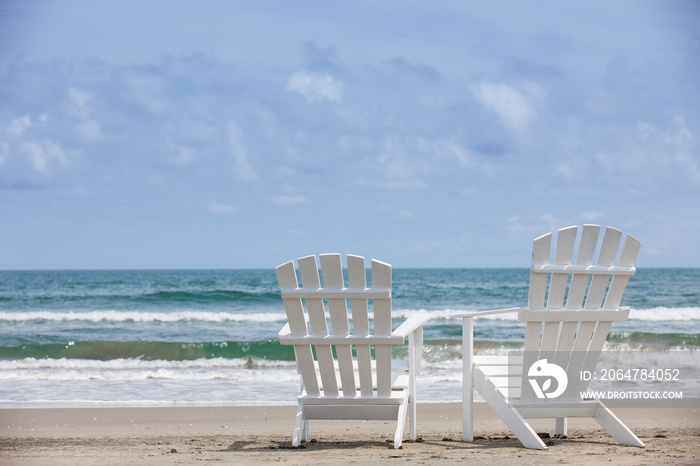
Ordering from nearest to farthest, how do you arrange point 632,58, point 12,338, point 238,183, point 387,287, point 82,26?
1. point 387,287
2. point 12,338
3. point 632,58
4. point 82,26
5. point 238,183

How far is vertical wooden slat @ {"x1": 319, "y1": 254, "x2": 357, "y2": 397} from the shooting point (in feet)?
11.9

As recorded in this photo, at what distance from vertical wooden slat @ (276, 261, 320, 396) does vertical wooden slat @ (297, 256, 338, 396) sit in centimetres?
5

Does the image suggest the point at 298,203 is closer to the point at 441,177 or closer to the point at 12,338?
the point at 441,177

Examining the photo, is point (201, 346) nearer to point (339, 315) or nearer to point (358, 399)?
point (358, 399)

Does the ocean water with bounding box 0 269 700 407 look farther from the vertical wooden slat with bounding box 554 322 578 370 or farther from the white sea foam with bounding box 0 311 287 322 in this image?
the vertical wooden slat with bounding box 554 322 578 370

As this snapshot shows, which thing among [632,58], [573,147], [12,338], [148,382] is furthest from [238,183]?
[148,382]

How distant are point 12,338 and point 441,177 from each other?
30847 millimetres

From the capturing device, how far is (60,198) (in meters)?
40.4

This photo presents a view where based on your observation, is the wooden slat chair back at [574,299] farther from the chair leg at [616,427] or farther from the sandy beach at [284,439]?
the sandy beach at [284,439]

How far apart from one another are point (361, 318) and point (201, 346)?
833cm

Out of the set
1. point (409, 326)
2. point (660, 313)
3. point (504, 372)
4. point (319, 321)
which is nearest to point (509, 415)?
point (504, 372)

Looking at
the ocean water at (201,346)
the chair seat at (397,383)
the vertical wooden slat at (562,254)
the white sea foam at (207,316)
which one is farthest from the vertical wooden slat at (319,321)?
the white sea foam at (207,316)
